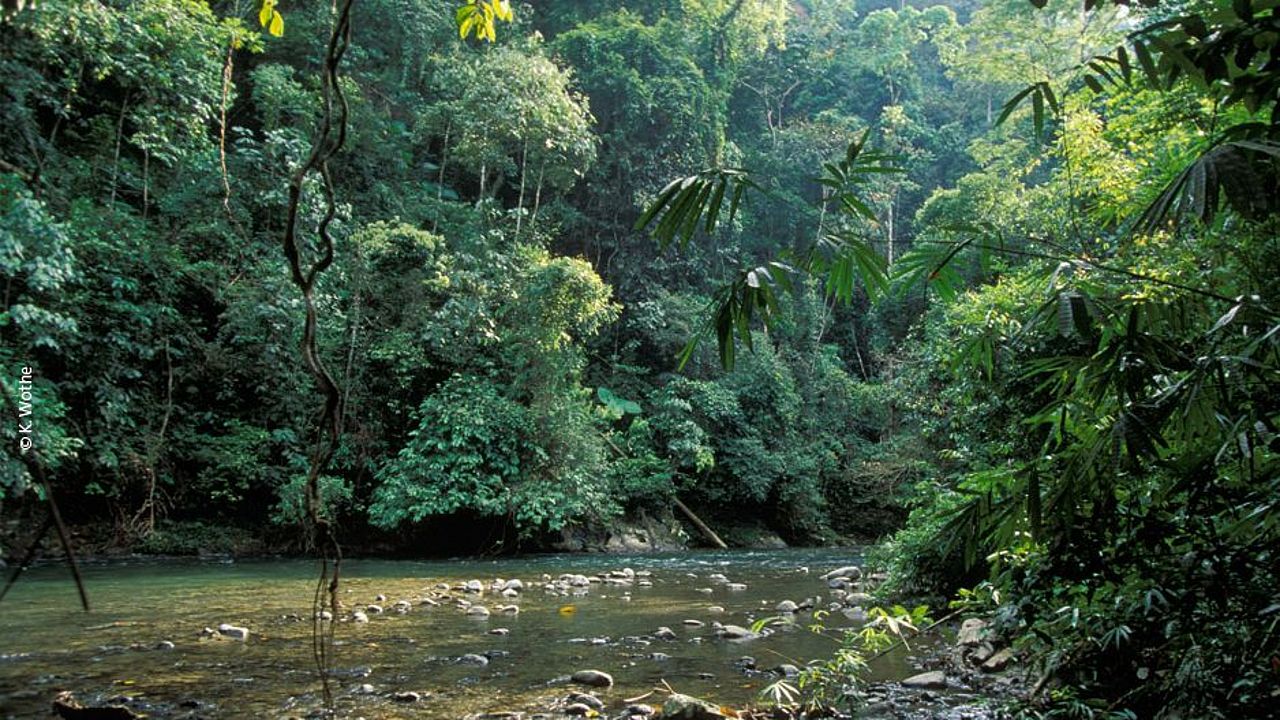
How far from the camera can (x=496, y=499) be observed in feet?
41.4

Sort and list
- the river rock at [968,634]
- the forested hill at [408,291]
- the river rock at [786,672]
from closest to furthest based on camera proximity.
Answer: the river rock at [786,672] < the river rock at [968,634] < the forested hill at [408,291]

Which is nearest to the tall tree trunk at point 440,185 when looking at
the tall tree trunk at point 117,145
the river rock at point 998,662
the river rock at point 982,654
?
the tall tree trunk at point 117,145

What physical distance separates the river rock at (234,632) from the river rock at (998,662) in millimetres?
4900

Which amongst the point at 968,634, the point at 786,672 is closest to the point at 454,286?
the point at 786,672

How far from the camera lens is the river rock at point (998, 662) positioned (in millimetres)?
4301

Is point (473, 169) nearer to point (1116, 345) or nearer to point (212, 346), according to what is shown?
point (212, 346)

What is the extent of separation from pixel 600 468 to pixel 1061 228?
830 centimetres

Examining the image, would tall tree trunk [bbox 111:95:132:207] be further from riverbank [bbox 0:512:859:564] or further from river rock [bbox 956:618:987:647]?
river rock [bbox 956:618:987:647]

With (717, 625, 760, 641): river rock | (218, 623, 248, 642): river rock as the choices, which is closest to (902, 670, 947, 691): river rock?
(717, 625, 760, 641): river rock

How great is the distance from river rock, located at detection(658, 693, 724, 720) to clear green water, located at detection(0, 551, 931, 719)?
49 centimetres

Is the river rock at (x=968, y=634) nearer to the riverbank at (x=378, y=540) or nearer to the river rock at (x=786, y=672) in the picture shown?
the river rock at (x=786, y=672)

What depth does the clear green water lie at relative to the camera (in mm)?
4059

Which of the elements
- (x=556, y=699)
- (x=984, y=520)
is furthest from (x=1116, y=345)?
(x=556, y=699)

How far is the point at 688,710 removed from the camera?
3.57 m
